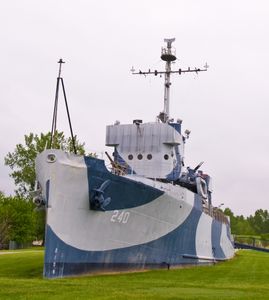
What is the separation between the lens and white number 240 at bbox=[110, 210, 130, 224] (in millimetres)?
15570

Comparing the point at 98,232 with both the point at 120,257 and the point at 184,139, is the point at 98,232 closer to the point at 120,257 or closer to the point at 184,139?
the point at 120,257

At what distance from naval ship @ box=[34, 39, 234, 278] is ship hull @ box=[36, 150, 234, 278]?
28 mm

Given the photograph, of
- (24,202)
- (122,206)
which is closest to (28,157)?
(24,202)

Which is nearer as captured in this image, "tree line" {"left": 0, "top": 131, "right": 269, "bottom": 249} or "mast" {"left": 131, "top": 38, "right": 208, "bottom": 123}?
"mast" {"left": 131, "top": 38, "right": 208, "bottom": 123}

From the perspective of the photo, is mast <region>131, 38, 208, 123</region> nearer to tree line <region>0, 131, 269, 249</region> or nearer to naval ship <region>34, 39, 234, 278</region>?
naval ship <region>34, 39, 234, 278</region>

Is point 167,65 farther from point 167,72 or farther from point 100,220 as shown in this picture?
point 100,220

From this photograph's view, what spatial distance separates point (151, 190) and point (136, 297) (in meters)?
7.75

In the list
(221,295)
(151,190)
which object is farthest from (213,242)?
(221,295)

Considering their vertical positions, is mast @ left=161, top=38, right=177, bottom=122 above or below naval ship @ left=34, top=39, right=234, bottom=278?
above

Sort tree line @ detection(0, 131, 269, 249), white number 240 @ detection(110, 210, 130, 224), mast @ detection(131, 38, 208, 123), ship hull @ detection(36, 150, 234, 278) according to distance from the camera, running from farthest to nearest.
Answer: tree line @ detection(0, 131, 269, 249) → mast @ detection(131, 38, 208, 123) → white number 240 @ detection(110, 210, 130, 224) → ship hull @ detection(36, 150, 234, 278)

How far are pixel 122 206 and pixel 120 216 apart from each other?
33 cm

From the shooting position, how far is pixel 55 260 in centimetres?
1396

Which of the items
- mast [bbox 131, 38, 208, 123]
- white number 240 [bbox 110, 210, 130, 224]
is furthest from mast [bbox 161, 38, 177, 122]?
white number 240 [bbox 110, 210, 130, 224]

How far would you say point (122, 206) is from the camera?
625 inches
